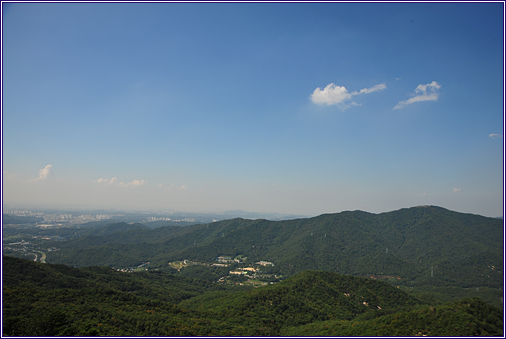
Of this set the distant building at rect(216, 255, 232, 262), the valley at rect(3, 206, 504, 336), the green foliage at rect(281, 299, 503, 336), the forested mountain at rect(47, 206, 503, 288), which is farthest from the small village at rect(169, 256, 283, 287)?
the green foliage at rect(281, 299, 503, 336)

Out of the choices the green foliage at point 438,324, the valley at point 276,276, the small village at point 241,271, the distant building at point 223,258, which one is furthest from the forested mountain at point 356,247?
the green foliage at point 438,324

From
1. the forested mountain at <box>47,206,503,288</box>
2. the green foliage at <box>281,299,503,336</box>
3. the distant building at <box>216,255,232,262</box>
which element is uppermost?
the green foliage at <box>281,299,503,336</box>

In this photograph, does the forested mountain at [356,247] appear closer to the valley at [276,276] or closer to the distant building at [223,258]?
the valley at [276,276]

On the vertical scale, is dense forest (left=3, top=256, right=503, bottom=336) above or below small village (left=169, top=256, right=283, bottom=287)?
above

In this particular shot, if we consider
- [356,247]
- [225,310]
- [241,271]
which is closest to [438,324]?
[225,310]

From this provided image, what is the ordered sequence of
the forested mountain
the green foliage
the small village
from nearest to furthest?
the green foliage → the small village → the forested mountain

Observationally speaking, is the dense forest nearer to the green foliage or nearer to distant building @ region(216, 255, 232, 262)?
the green foliage

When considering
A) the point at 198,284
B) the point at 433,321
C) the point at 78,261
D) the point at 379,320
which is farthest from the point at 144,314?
the point at 78,261

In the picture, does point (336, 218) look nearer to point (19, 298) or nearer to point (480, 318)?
point (480, 318)
